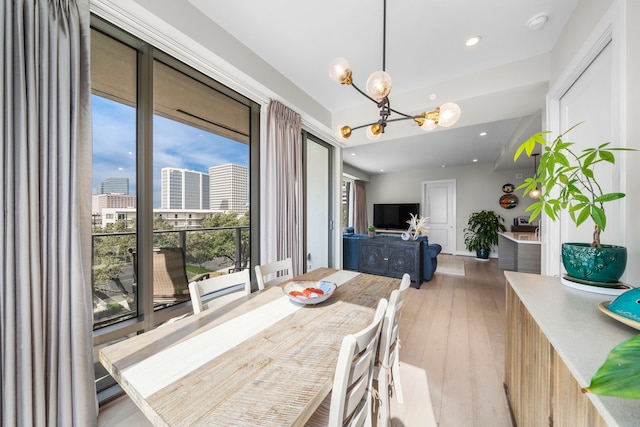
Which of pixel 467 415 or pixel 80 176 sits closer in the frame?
pixel 80 176

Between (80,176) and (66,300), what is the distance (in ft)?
2.04

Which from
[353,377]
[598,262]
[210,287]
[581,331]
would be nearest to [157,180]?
[210,287]

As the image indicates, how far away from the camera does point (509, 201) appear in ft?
21.1

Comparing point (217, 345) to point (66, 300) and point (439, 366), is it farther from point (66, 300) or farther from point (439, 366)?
point (439, 366)

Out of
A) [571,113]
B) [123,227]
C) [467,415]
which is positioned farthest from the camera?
[571,113]

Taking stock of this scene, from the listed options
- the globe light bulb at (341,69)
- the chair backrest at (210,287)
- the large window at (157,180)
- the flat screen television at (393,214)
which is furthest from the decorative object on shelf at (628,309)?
the flat screen television at (393,214)

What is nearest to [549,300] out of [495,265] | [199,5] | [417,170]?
[199,5]

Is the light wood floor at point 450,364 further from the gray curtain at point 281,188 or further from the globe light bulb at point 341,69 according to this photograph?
the globe light bulb at point 341,69

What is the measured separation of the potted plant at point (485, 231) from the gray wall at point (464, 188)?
37 cm

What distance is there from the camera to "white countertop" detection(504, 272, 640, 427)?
0.44 m

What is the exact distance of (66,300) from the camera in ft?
3.75

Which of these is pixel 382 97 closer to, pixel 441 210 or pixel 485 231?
pixel 485 231

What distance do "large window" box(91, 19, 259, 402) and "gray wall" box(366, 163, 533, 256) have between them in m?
6.38

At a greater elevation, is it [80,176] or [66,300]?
[80,176]
